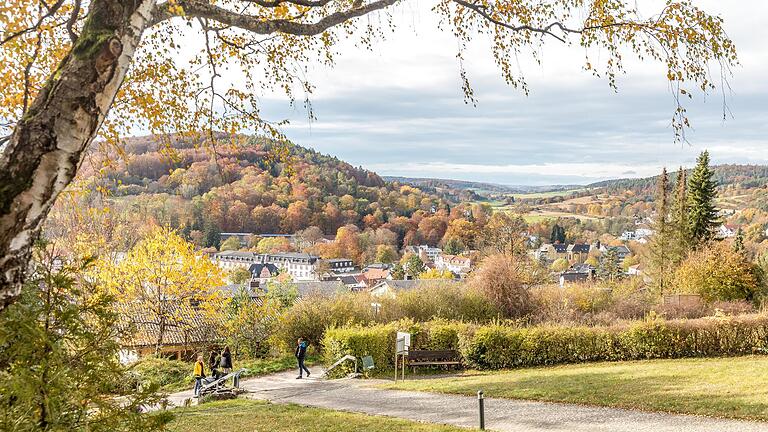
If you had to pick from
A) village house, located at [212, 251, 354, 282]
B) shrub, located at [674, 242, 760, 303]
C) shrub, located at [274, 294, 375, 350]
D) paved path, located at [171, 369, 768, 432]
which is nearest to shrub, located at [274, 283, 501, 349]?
shrub, located at [274, 294, 375, 350]

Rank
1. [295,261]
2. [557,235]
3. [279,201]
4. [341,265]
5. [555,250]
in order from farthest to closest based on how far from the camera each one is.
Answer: [557,235] → [555,250] → [341,265] → [295,261] → [279,201]

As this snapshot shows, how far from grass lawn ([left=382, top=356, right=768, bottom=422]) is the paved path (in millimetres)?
498

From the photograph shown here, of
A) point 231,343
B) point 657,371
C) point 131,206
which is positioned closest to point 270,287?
point 231,343

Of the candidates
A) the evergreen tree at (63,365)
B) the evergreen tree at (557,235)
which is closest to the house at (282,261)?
the evergreen tree at (557,235)

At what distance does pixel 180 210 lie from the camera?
221 feet

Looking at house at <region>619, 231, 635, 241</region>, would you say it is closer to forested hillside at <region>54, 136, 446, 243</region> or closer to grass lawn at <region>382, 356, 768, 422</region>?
forested hillside at <region>54, 136, 446, 243</region>

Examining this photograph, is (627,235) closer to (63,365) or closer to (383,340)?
(383,340)

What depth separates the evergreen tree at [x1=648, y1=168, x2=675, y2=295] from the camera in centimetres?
3484

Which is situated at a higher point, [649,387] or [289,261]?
[649,387]

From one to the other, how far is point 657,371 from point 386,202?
8185 cm

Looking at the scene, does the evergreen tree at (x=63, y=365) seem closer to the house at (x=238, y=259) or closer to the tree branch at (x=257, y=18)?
the tree branch at (x=257, y=18)

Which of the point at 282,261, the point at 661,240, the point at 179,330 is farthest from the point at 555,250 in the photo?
the point at 179,330

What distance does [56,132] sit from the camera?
8.89 ft

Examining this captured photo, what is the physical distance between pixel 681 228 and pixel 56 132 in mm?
37706
